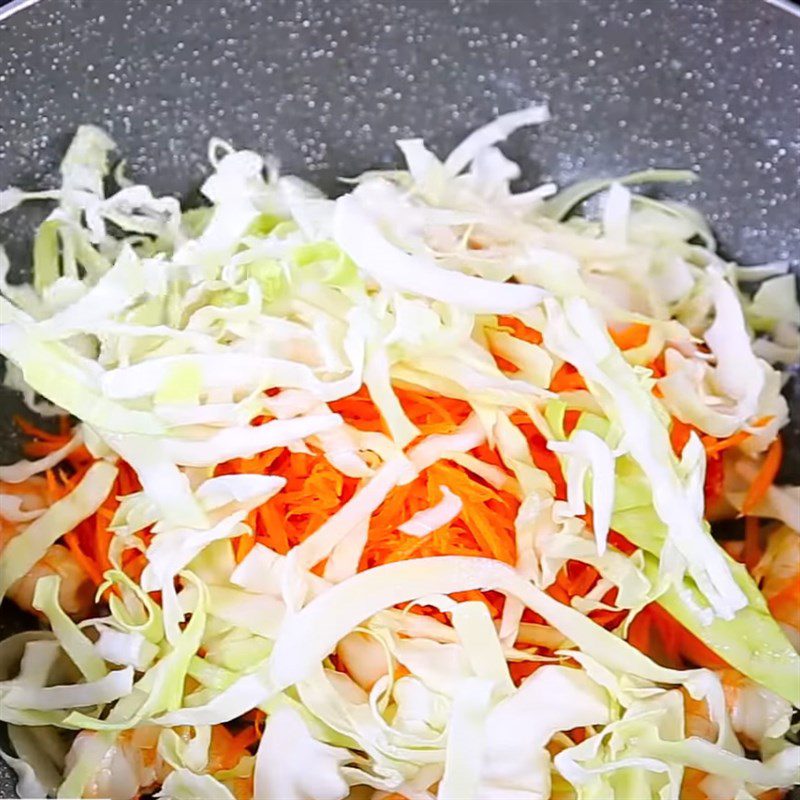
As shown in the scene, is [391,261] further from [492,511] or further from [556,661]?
[556,661]

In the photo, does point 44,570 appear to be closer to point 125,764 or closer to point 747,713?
point 125,764

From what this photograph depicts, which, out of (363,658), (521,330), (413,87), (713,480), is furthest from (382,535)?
(413,87)

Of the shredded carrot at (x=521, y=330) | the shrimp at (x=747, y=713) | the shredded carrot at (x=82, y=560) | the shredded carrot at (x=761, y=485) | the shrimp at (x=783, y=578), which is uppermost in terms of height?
the shredded carrot at (x=521, y=330)

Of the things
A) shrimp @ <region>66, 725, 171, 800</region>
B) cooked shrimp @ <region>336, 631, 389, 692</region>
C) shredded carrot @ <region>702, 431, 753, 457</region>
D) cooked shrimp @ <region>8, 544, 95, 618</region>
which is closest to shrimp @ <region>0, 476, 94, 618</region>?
cooked shrimp @ <region>8, 544, 95, 618</region>

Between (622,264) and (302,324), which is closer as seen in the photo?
(302,324)

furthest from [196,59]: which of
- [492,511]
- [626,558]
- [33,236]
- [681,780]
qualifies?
[681,780]

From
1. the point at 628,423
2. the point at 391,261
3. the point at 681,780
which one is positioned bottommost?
the point at 681,780

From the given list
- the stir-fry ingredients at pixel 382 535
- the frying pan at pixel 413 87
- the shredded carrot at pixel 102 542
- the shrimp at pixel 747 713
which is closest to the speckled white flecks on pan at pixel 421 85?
the frying pan at pixel 413 87

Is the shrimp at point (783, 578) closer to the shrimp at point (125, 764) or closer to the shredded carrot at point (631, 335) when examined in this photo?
the shredded carrot at point (631, 335)
